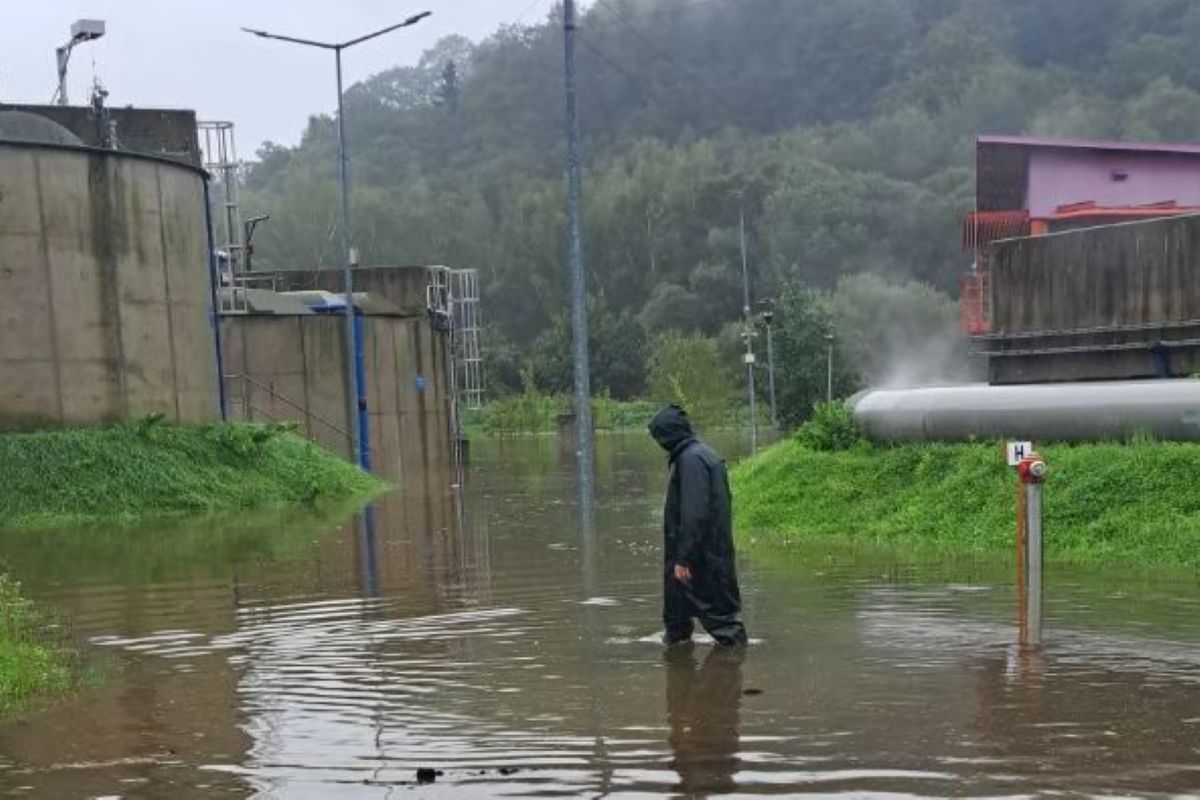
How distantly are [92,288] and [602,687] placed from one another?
18931 mm

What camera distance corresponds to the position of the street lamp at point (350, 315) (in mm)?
31812

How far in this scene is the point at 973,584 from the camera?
1240cm

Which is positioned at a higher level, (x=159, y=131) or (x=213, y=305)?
(x=159, y=131)

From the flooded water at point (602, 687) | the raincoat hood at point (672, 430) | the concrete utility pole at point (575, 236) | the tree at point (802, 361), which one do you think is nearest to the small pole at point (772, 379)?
the tree at point (802, 361)

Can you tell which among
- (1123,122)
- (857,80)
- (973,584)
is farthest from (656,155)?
(973,584)

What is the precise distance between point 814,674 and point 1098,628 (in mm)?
2377

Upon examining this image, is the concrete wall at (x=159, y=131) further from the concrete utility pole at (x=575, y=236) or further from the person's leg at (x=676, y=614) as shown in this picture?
the person's leg at (x=676, y=614)

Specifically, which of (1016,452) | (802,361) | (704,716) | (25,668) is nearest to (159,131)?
(802,361)

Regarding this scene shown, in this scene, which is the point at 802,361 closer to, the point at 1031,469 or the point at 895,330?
the point at 895,330

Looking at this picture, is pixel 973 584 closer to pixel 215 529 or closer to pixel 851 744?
pixel 851 744

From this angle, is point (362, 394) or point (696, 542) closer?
point (696, 542)

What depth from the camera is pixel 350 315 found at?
32750 millimetres

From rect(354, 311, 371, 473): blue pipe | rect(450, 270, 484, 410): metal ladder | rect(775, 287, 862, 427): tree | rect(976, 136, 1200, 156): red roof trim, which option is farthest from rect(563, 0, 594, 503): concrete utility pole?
rect(775, 287, 862, 427): tree

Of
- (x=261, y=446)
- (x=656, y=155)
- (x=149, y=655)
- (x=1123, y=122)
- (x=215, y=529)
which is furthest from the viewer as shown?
(x=656, y=155)
